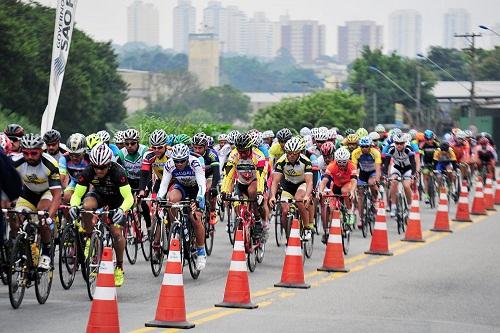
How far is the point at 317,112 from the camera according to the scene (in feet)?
296

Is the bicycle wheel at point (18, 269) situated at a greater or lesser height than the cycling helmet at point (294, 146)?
lesser

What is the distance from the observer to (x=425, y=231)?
2794cm

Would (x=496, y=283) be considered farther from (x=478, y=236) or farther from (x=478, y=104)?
(x=478, y=104)

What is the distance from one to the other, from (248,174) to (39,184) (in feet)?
18.8

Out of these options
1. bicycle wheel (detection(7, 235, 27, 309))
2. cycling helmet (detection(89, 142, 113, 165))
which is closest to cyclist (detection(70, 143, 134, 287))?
cycling helmet (detection(89, 142, 113, 165))

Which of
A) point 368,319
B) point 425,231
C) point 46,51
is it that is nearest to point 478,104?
point 46,51

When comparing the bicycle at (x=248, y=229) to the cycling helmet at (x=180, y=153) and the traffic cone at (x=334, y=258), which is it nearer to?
the traffic cone at (x=334, y=258)

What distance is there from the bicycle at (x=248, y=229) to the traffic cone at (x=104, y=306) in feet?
23.5

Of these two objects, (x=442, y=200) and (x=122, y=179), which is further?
(x=442, y=200)

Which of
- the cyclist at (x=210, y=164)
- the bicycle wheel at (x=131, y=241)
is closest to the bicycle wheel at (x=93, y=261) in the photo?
the bicycle wheel at (x=131, y=241)

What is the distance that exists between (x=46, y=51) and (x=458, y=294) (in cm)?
6021

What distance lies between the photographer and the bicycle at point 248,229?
1889cm

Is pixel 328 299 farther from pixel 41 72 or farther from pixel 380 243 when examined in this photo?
pixel 41 72

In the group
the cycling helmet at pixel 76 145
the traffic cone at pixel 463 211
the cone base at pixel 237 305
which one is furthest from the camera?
the traffic cone at pixel 463 211
